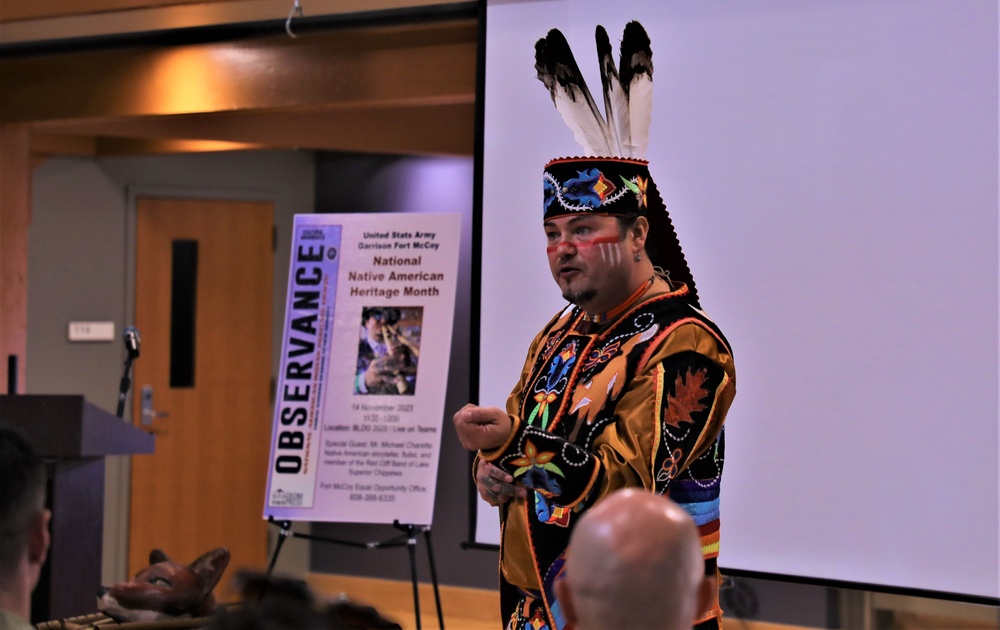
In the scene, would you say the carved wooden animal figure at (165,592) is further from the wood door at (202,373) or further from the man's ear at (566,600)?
the wood door at (202,373)

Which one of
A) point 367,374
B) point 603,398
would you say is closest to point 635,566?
point 603,398

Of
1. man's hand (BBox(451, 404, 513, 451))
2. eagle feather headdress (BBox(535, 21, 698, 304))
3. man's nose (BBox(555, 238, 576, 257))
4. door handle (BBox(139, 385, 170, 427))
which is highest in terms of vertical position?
eagle feather headdress (BBox(535, 21, 698, 304))

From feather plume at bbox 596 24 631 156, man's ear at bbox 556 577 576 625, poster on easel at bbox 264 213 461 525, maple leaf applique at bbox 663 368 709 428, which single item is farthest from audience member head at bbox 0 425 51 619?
poster on easel at bbox 264 213 461 525

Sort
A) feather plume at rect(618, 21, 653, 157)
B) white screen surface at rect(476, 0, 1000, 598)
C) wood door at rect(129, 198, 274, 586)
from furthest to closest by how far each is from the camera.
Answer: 1. wood door at rect(129, 198, 274, 586)
2. white screen surface at rect(476, 0, 1000, 598)
3. feather plume at rect(618, 21, 653, 157)

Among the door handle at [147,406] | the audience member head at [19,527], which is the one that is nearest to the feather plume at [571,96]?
the audience member head at [19,527]

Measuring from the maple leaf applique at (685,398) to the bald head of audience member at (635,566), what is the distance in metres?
0.99

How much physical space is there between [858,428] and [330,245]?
196cm

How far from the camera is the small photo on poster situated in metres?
4.21

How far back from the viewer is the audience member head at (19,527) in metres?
1.37

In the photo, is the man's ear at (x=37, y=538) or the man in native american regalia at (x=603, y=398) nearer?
the man's ear at (x=37, y=538)

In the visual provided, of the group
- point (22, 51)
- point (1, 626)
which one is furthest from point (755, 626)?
point (1, 626)

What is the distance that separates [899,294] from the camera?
3.22m

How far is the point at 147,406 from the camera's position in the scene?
6.23m

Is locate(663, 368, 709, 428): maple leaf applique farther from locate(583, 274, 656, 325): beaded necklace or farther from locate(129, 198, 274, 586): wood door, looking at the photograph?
locate(129, 198, 274, 586): wood door
